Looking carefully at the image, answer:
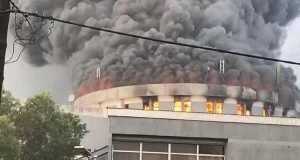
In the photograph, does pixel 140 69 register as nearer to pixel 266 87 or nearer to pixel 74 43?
pixel 74 43

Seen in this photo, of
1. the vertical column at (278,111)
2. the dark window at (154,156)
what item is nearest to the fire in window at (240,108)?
the vertical column at (278,111)

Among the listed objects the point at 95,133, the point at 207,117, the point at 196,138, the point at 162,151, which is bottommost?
the point at 162,151

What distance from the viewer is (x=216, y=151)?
960 inches

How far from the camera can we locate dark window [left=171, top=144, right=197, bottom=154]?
24000 millimetres

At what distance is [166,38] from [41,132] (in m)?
29.7

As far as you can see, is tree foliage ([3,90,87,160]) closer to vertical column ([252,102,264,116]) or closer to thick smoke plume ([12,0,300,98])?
thick smoke plume ([12,0,300,98])

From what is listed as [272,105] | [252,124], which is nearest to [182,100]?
[272,105]

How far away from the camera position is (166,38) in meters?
58.7

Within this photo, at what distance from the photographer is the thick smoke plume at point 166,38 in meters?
55.0

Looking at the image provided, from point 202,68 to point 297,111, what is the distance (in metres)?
8.97

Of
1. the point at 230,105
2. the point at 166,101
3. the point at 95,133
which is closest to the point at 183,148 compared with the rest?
the point at 95,133

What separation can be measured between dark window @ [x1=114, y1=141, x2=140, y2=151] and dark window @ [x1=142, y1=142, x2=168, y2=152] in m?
0.27

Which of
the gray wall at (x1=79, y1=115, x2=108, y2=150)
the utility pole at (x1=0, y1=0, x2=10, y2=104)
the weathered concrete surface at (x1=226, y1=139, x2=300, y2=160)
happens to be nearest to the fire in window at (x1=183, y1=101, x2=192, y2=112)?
the gray wall at (x1=79, y1=115, x2=108, y2=150)

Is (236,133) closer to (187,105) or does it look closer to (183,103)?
(187,105)
